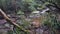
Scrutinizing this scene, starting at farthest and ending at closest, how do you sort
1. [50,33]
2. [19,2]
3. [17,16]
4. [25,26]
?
[19,2]
[17,16]
[25,26]
[50,33]

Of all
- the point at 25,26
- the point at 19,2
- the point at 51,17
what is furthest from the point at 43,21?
the point at 19,2

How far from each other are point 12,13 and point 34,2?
3.36 feet

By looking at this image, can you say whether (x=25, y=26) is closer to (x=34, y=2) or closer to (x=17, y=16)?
(x=17, y=16)

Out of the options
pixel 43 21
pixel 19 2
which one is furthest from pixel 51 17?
pixel 19 2

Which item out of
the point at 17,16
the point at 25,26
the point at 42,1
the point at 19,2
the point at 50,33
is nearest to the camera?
the point at 50,33

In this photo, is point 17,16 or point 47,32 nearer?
point 47,32

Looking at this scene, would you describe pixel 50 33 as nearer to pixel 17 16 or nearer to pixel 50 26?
pixel 50 26

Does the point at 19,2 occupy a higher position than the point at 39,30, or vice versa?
the point at 19,2

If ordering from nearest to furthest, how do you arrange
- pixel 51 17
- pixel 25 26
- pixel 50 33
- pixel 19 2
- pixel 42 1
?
pixel 50 33, pixel 25 26, pixel 51 17, pixel 19 2, pixel 42 1

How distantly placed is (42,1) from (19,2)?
3.68 ft

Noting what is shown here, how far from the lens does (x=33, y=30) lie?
14.5ft

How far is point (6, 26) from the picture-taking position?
467 centimetres

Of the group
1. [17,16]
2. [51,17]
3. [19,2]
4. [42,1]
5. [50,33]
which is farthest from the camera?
[42,1]

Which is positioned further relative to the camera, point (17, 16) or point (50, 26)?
point (17, 16)
